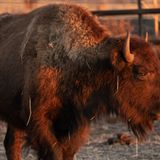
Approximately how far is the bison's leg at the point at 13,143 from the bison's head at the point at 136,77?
1.65 meters

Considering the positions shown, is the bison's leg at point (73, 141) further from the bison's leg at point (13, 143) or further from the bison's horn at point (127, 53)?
the bison's leg at point (13, 143)

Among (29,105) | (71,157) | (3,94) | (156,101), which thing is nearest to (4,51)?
(3,94)

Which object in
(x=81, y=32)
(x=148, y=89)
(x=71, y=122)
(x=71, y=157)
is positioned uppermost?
(x=81, y=32)

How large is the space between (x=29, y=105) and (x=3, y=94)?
56 centimetres

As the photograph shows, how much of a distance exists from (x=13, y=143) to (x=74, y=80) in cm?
156

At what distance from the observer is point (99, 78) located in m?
6.01

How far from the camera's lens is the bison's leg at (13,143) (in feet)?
23.5

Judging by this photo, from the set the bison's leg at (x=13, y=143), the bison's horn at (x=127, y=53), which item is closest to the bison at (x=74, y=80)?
the bison's horn at (x=127, y=53)

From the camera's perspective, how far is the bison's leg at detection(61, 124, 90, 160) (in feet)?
20.4

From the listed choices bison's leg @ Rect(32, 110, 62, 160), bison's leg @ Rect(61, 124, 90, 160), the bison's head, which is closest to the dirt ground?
bison's leg @ Rect(61, 124, 90, 160)

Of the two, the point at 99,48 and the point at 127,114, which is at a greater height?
the point at 99,48

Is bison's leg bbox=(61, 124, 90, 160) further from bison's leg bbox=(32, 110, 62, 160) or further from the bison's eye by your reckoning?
the bison's eye

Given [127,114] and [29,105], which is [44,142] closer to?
[29,105]

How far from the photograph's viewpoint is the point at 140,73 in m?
5.82
